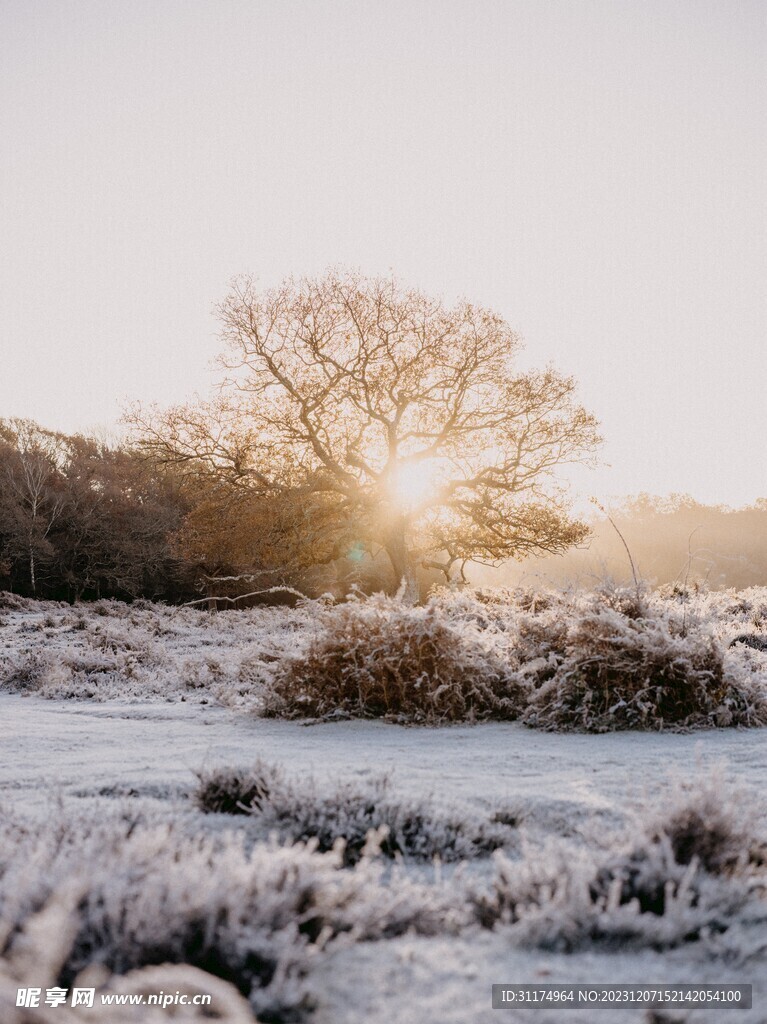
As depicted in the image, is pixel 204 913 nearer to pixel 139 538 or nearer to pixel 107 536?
pixel 107 536

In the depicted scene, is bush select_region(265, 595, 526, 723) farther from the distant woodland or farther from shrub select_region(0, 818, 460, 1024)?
the distant woodland

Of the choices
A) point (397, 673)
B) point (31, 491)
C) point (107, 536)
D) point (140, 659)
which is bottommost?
point (140, 659)

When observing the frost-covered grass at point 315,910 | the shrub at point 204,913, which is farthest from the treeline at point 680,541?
the shrub at point 204,913

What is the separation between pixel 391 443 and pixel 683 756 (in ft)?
51.4

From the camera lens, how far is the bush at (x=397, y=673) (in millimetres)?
5234

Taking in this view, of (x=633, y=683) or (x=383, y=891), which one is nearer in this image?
(x=383, y=891)

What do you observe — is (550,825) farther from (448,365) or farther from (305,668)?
(448,365)

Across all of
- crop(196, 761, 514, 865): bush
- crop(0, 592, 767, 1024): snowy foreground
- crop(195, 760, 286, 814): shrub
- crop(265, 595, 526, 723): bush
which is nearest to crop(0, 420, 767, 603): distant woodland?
crop(265, 595, 526, 723): bush

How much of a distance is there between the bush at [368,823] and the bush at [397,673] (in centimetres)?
263

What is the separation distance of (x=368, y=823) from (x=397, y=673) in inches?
115

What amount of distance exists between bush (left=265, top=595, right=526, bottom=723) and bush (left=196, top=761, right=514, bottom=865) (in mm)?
2628

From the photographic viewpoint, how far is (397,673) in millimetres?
5270

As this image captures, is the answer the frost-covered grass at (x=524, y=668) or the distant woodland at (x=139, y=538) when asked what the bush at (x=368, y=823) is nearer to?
the frost-covered grass at (x=524, y=668)

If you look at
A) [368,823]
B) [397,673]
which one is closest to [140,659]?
[397,673]
